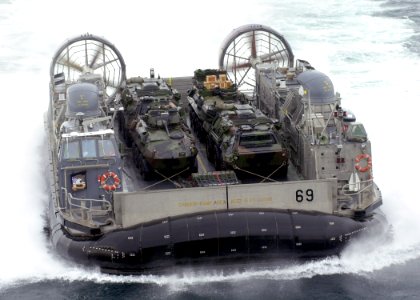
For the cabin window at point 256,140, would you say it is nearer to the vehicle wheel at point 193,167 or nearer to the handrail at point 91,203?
the vehicle wheel at point 193,167

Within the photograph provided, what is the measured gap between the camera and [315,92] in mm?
28672

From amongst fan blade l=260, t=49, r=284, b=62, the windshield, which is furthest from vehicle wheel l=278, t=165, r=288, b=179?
fan blade l=260, t=49, r=284, b=62

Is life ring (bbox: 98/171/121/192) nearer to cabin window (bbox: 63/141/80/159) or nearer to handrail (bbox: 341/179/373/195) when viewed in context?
cabin window (bbox: 63/141/80/159)

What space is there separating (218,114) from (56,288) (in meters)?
7.02

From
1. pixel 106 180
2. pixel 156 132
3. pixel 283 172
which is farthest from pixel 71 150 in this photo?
pixel 283 172

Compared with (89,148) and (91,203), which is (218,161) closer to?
(89,148)

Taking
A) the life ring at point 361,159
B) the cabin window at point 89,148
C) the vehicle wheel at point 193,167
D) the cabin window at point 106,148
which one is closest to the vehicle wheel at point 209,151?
the vehicle wheel at point 193,167

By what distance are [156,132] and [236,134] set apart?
222cm

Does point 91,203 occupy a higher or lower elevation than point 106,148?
lower

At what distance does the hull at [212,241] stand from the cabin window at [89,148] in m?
2.04

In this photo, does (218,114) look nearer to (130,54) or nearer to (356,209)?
(356,209)

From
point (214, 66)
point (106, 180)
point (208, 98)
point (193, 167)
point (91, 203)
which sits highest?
point (214, 66)

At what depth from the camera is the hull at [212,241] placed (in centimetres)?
2459

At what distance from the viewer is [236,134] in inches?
1064
